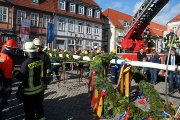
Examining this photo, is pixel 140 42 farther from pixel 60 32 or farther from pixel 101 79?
pixel 60 32

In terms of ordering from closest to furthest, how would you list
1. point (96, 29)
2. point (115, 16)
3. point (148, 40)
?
point (148, 40) < point (96, 29) < point (115, 16)

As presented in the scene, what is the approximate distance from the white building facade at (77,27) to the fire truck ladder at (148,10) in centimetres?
1895

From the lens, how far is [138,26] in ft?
44.7

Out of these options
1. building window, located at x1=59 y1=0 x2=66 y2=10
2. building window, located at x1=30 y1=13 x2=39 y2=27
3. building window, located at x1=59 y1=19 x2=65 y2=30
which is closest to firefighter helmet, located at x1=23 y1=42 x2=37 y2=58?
building window, located at x1=30 y1=13 x2=39 y2=27

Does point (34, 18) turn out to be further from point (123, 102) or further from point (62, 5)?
point (123, 102)

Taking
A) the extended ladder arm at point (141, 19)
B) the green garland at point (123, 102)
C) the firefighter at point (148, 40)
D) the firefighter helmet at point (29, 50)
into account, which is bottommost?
the green garland at point (123, 102)

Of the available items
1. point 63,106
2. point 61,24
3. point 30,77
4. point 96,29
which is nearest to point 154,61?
point 63,106

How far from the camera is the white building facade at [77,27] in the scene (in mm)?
31328

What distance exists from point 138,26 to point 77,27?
2103cm

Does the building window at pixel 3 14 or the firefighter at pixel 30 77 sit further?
the building window at pixel 3 14

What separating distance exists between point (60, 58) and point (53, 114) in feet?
16.6

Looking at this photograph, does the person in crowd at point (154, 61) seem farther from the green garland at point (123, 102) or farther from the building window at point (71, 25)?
the building window at point (71, 25)

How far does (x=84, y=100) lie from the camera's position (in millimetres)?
7125

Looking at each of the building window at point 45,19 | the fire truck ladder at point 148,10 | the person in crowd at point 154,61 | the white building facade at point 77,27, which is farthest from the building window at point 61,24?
the person in crowd at point 154,61
